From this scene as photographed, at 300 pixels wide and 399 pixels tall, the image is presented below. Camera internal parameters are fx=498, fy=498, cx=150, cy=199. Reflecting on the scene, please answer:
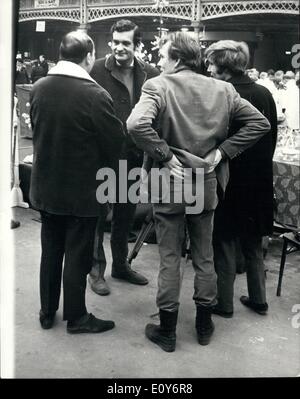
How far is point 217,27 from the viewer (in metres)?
18.8

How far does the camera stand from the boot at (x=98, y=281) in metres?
3.31

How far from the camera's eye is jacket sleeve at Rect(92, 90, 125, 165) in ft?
8.27

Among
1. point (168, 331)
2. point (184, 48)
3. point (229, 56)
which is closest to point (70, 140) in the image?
point (184, 48)

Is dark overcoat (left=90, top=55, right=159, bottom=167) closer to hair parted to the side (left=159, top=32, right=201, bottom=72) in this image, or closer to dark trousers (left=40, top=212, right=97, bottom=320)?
hair parted to the side (left=159, top=32, right=201, bottom=72)

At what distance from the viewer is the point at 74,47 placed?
2557mm

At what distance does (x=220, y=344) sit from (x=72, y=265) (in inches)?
36.5

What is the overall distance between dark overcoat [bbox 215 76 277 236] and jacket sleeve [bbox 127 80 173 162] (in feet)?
2.16

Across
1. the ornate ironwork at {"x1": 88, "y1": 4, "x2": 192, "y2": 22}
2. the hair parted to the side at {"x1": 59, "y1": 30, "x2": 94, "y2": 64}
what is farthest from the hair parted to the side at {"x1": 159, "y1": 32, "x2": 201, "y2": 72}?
the ornate ironwork at {"x1": 88, "y1": 4, "x2": 192, "y2": 22}

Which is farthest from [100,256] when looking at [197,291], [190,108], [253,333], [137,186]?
[190,108]

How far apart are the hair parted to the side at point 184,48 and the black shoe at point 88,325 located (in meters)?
1.49

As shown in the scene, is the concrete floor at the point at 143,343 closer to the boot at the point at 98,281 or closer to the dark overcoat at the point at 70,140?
the boot at the point at 98,281

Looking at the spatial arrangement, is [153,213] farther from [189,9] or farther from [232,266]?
[189,9]

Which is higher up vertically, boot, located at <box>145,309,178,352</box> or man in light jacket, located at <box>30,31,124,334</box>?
man in light jacket, located at <box>30,31,124,334</box>

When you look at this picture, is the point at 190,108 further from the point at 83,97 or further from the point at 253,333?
the point at 253,333
